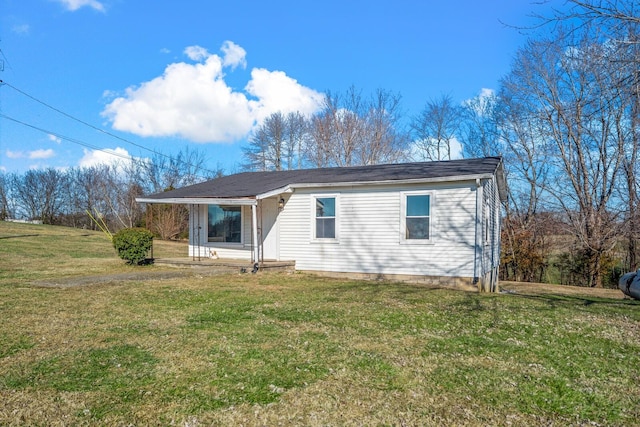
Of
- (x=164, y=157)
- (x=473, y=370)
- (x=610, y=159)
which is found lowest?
(x=473, y=370)

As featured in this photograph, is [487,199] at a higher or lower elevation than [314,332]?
higher

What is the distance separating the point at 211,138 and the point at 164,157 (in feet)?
20.7

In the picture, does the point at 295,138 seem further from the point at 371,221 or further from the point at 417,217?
Answer: the point at 417,217

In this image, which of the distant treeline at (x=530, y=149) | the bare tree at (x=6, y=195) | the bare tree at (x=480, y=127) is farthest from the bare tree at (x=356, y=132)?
the bare tree at (x=6, y=195)

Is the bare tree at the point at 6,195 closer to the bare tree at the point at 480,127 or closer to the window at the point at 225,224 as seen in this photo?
the window at the point at 225,224

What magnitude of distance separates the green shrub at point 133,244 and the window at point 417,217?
8.65m

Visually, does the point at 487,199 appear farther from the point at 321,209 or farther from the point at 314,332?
the point at 314,332

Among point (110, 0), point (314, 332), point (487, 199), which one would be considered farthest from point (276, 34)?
point (314, 332)

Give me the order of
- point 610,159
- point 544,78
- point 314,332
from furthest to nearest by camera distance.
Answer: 1. point 544,78
2. point 610,159
3. point 314,332

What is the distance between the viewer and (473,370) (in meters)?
4.30

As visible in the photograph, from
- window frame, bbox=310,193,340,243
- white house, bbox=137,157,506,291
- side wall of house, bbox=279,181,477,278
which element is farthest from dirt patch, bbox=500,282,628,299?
window frame, bbox=310,193,340,243

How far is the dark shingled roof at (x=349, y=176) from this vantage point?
36.8 ft

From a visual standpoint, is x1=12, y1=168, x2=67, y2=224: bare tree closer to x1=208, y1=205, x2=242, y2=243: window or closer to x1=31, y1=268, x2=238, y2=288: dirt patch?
x1=208, y1=205, x2=242, y2=243: window

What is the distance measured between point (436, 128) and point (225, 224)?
22975 mm
